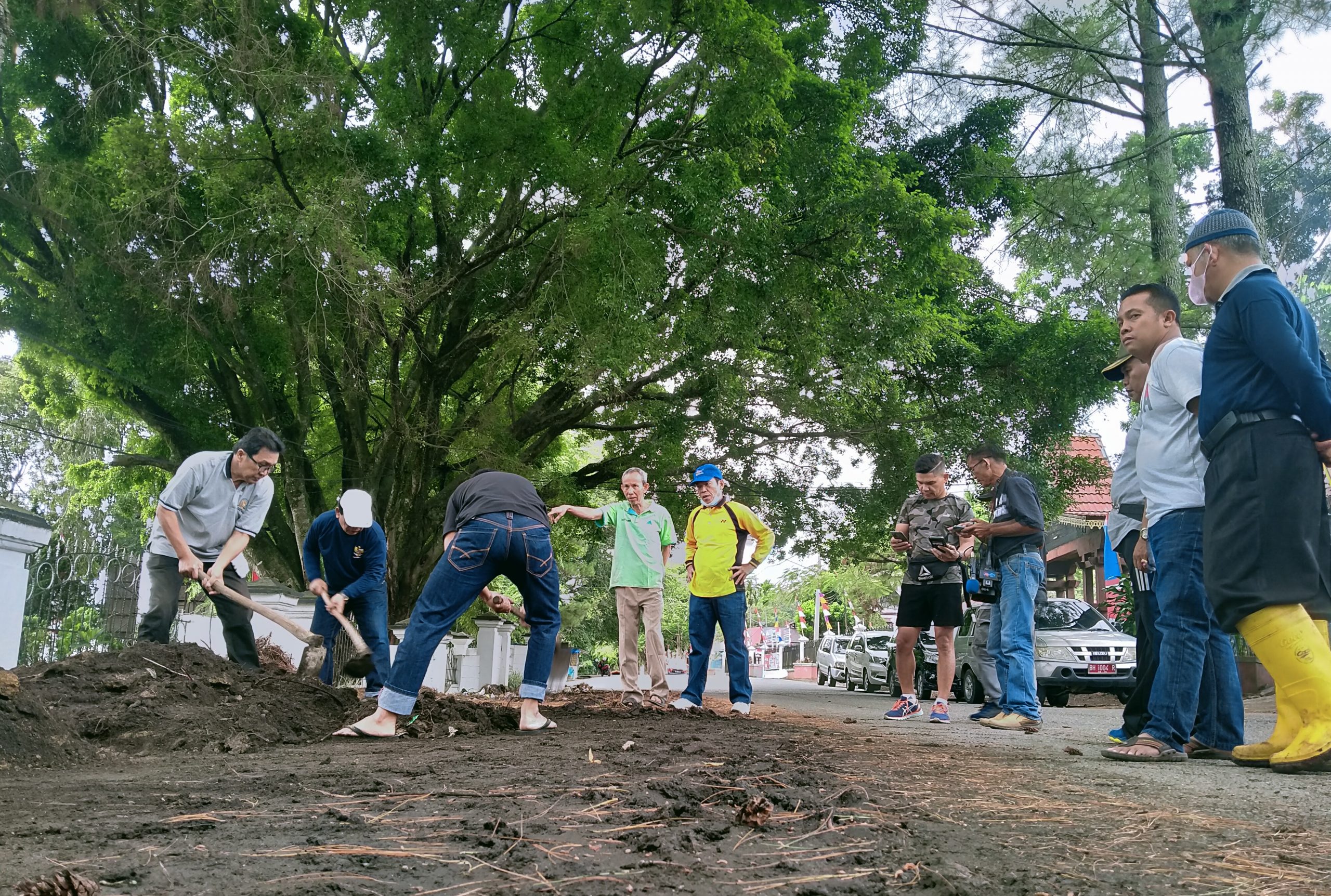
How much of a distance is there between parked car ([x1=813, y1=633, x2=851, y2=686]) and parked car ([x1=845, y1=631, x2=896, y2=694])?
5.30ft

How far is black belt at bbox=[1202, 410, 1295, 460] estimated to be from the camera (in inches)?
157

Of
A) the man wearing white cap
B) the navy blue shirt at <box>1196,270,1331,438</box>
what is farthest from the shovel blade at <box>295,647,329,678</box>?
the navy blue shirt at <box>1196,270,1331,438</box>

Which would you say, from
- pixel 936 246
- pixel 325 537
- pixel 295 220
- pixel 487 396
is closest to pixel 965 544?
pixel 325 537

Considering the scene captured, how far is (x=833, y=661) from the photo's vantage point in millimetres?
29297

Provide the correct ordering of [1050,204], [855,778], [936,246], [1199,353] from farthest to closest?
[1050,204] < [936,246] < [1199,353] < [855,778]

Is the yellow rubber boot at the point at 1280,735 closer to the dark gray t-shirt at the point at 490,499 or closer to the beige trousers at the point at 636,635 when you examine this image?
the dark gray t-shirt at the point at 490,499

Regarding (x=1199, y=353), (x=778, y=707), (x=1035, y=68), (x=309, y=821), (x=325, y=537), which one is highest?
(x=1035, y=68)

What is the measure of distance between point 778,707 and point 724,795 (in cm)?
977

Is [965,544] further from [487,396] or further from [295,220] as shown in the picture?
[487,396]

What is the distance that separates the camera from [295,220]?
1085 centimetres

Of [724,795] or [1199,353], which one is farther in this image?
[1199,353]

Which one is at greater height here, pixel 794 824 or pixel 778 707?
pixel 794 824

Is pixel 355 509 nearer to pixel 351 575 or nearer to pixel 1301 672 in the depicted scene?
pixel 351 575

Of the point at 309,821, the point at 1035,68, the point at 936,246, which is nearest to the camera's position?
the point at 309,821
